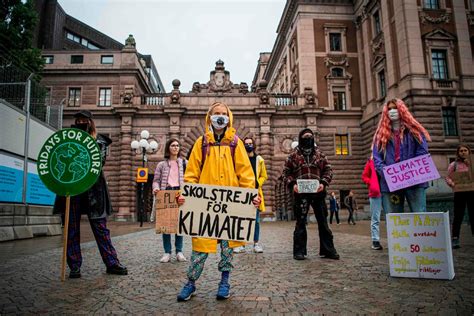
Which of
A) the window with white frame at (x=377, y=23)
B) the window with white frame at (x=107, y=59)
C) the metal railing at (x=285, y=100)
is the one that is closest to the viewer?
the window with white frame at (x=377, y=23)

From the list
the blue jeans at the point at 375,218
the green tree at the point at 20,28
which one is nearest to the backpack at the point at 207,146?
the blue jeans at the point at 375,218

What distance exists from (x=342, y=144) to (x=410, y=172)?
24.4 m

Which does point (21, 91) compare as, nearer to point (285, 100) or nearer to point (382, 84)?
point (285, 100)

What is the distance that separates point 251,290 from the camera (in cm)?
364

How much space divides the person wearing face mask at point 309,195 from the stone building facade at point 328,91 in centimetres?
1732

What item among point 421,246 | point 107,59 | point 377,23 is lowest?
point 421,246

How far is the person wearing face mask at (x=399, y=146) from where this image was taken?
486 cm

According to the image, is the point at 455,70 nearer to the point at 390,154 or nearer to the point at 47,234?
the point at 390,154

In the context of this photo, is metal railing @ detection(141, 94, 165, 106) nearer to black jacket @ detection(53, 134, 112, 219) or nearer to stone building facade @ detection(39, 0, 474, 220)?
stone building facade @ detection(39, 0, 474, 220)

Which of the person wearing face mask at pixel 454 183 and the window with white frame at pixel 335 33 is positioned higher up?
the window with white frame at pixel 335 33

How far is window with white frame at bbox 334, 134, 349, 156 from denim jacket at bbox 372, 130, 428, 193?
23.5 metres

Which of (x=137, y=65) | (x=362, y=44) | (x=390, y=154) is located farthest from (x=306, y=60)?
(x=390, y=154)

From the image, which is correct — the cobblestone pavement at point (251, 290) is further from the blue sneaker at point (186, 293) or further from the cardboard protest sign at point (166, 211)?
the cardboard protest sign at point (166, 211)

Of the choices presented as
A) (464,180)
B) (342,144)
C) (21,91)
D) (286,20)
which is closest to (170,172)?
(464,180)
